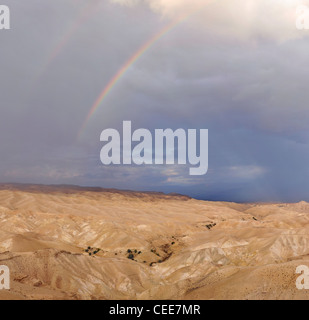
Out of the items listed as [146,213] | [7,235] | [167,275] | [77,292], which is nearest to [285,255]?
[167,275]

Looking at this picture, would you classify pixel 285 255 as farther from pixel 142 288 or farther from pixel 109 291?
pixel 109 291

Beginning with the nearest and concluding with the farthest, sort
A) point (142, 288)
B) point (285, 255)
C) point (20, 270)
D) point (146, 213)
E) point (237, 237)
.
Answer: point (20, 270)
point (142, 288)
point (285, 255)
point (237, 237)
point (146, 213)

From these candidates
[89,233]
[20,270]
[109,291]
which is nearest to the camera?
[20,270]

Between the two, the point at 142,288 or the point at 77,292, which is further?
the point at 142,288

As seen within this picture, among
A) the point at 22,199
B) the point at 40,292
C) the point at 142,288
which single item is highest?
the point at 22,199

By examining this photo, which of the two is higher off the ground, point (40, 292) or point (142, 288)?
point (40, 292)
